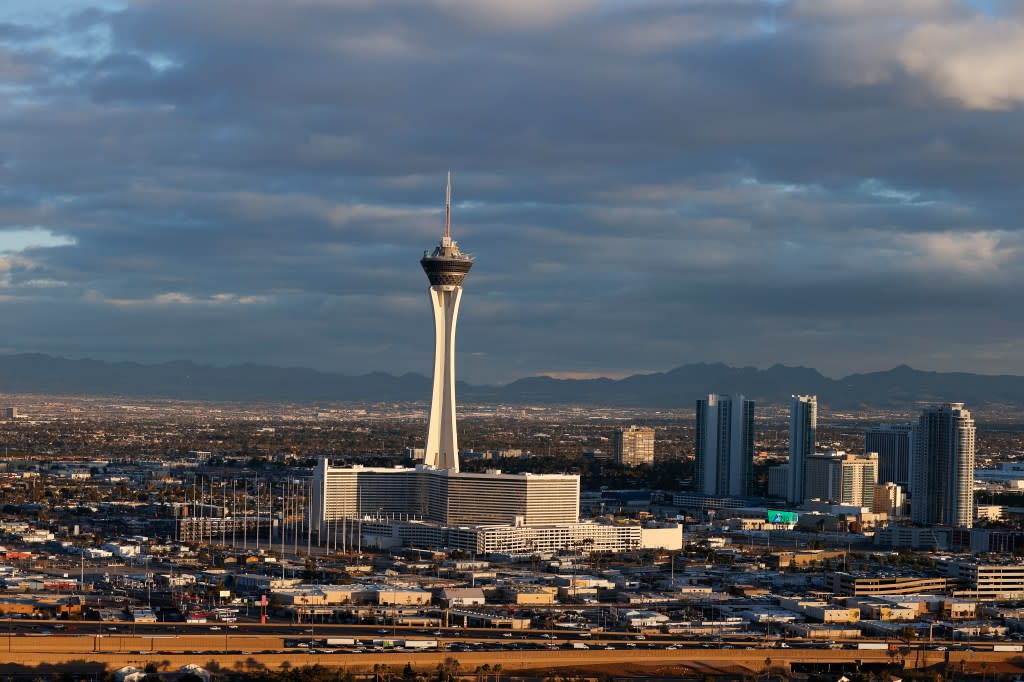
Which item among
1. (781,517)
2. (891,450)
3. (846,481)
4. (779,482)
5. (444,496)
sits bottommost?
(781,517)

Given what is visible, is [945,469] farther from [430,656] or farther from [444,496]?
[430,656]

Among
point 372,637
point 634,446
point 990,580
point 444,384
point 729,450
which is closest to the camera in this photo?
point 372,637

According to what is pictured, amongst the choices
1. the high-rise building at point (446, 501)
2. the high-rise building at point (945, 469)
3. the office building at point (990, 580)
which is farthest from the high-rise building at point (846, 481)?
the office building at point (990, 580)

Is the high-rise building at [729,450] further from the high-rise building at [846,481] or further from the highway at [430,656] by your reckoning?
the highway at [430,656]

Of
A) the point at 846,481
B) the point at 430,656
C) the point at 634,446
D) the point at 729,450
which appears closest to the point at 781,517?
the point at 846,481

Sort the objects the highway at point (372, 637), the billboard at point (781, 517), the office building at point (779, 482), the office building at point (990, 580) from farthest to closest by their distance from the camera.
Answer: the office building at point (779, 482) → the billboard at point (781, 517) → the office building at point (990, 580) → the highway at point (372, 637)

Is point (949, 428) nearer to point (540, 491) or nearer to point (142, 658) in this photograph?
point (540, 491)
